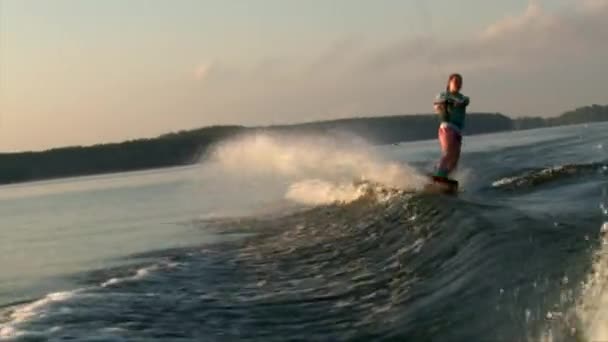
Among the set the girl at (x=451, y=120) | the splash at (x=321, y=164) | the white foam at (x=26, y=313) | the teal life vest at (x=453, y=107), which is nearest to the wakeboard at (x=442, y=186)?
the girl at (x=451, y=120)

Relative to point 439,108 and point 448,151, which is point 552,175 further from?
point 439,108

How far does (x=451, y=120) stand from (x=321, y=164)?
14.4m

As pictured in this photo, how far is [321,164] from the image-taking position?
31344 millimetres

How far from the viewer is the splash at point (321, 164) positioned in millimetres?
21219

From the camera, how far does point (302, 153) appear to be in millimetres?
34531

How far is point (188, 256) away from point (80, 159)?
12832cm

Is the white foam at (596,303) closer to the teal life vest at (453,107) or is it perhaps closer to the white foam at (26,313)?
the white foam at (26,313)

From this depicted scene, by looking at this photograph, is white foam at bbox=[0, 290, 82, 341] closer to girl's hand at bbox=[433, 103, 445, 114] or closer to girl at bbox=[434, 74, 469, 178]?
girl at bbox=[434, 74, 469, 178]

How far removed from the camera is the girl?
16984 millimetres

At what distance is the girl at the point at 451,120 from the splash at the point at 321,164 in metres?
0.96

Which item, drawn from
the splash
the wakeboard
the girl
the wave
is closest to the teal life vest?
the girl

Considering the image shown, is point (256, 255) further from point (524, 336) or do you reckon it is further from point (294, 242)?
point (524, 336)

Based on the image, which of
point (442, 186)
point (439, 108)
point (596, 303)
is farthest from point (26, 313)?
point (439, 108)

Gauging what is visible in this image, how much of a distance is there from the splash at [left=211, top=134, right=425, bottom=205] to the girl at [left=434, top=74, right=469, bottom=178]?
0.96 m
